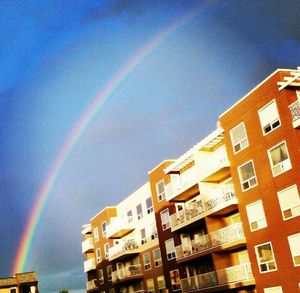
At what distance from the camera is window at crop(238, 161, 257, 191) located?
33.1m

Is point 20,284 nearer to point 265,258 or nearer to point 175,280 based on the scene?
point 175,280

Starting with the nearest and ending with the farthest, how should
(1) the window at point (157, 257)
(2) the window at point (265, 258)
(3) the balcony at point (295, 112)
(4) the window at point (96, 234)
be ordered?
1. (3) the balcony at point (295, 112)
2. (2) the window at point (265, 258)
3. (1) the window at point (157, 257)
4. (4) the window at point (96, 234)

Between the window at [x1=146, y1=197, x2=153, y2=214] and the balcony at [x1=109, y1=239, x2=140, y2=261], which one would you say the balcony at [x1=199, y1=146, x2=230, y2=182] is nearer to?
the window at [x1=146, y1=197, x2=153, y2=214]

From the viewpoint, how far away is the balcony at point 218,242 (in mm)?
33688

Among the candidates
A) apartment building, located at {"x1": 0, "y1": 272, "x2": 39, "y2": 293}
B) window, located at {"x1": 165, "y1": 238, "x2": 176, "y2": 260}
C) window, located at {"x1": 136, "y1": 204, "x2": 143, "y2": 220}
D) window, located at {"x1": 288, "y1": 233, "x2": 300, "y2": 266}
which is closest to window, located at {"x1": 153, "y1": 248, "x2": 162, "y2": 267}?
window, located at {"x1": 165, "y1": 238, "x2": 176, "y2": 260}

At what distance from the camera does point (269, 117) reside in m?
31.6

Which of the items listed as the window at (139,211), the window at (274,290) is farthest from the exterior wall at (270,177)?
the window at (139,211)

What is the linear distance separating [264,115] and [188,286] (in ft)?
55.4

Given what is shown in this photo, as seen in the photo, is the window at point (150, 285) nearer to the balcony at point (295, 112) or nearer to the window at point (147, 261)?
the window at point (147, 261)

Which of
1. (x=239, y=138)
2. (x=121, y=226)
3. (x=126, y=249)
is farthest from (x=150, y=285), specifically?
(x=239, y=138)

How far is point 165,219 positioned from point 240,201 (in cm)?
1592

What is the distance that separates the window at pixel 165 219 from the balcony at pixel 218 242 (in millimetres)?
7839

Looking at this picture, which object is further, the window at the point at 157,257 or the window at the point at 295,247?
the window at the point at 157,257

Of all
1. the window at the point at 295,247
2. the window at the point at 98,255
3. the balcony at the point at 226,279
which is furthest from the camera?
the window at the point at 98,255
